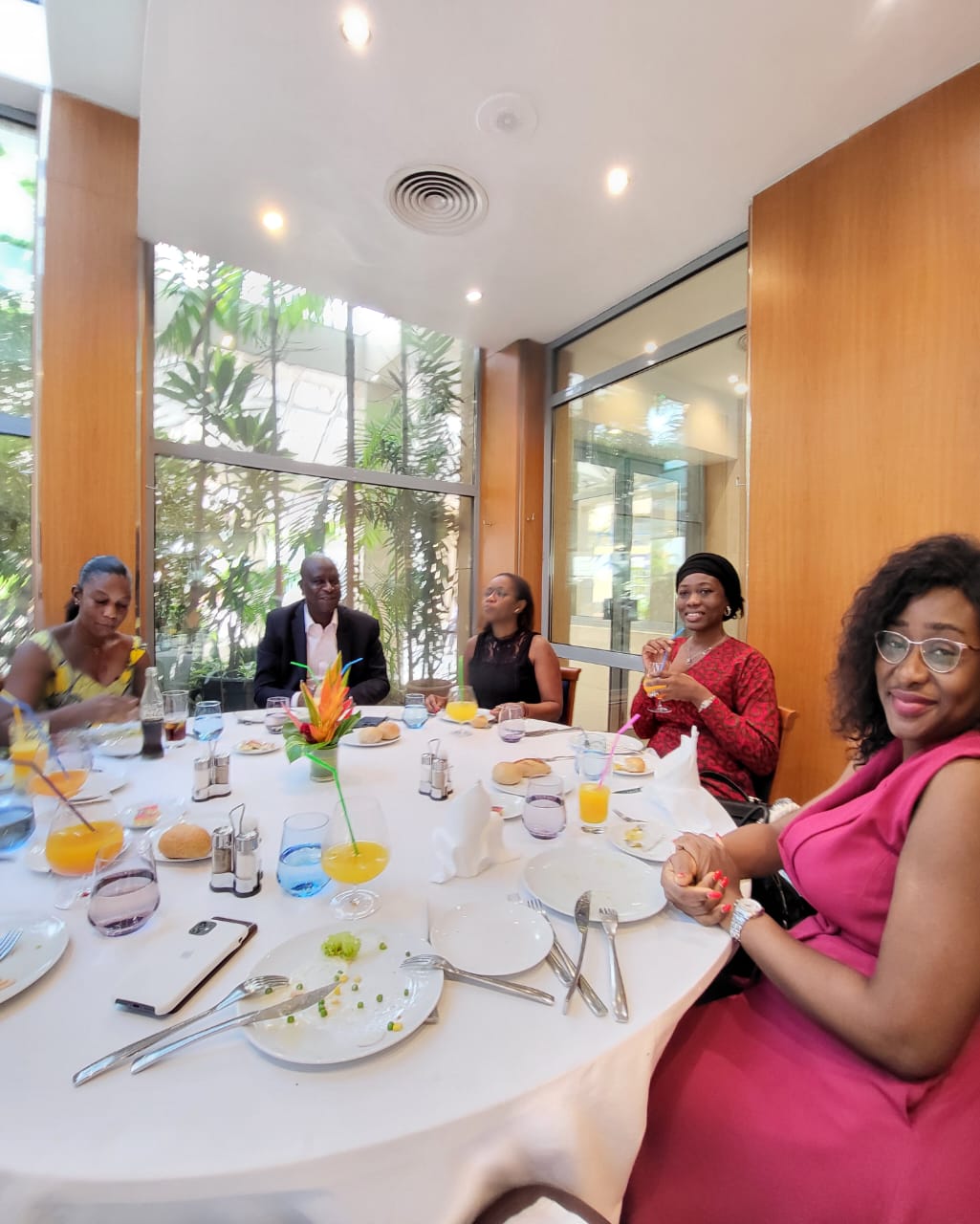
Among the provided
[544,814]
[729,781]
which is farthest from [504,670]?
[544,814]

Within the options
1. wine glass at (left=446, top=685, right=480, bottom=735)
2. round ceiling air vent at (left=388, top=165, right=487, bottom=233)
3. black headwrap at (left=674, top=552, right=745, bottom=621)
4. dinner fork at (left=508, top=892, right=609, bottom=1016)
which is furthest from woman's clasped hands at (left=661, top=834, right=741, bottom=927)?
round ceiling air vent at (left=388, top=165, right=487, bottom=233)

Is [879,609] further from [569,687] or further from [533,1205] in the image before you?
[569,687]

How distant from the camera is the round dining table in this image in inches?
20.2

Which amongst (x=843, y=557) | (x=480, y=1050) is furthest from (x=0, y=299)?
(x=843, y=557)

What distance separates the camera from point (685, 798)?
4.20 feet

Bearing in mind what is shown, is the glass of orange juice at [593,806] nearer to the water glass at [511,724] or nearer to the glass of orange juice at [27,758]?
the water glass at [511,724]

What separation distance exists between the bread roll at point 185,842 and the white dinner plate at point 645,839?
0.83 m

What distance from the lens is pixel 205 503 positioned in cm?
355

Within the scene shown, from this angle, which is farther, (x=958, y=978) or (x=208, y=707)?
(x=208, y=707)

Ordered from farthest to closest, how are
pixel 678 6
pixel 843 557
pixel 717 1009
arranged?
pixel 843 557 < pixel 678 6 < pixel 717 1009

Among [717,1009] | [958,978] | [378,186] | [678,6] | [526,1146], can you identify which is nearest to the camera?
[526,1146]

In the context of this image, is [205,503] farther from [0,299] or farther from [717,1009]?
[717,1009]

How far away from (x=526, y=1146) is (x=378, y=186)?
3466 millimetres

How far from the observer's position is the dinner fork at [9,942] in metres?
0.77
